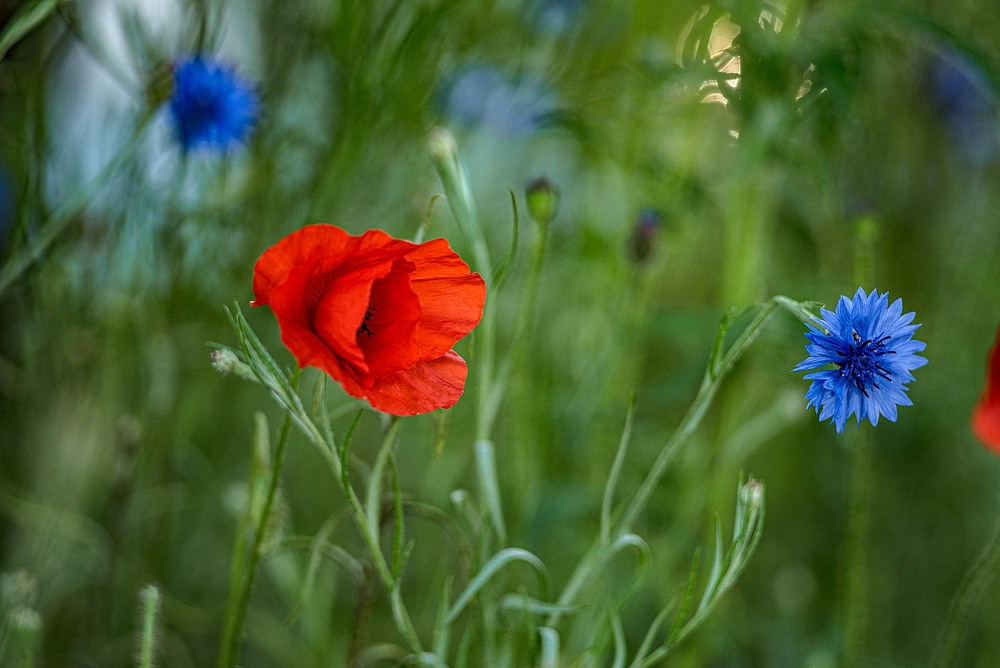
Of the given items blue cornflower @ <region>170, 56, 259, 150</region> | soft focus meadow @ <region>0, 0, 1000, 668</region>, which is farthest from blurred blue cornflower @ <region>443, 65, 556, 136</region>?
blue cornflower @ <region>170, 56, 259, 150</region>

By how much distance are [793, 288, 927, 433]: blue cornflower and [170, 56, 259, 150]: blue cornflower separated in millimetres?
368

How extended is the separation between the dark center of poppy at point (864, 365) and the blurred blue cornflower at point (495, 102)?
495 mm

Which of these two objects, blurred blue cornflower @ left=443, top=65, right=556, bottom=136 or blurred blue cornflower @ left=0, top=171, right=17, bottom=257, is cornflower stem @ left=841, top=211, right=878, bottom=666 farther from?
blurred blue cornflower @ left=0, top=171, right=17, bottom=257

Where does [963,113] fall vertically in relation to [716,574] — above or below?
above

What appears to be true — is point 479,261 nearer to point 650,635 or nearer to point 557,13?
point 650,635

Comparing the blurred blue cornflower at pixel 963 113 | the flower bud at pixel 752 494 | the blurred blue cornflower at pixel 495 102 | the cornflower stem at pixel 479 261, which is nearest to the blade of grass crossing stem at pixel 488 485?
the cornflower stem at pixel 479 261

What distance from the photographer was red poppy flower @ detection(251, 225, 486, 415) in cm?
25

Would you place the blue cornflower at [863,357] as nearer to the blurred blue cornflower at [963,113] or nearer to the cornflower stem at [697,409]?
the cornflower stem at [697,409]

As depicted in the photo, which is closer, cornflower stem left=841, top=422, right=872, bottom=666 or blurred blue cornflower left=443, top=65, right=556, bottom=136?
cornflower stem left=841, top=422, right=872, bottom=666

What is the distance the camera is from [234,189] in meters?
0.69

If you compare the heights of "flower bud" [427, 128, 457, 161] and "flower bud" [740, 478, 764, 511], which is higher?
"flower bud" [427, 128, 457, 161]

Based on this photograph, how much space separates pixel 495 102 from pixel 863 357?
2.04 ft

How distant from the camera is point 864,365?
0.87ft

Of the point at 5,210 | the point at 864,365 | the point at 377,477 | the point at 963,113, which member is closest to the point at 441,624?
the point at 377,477
